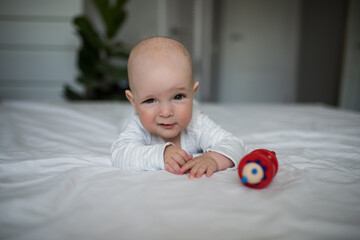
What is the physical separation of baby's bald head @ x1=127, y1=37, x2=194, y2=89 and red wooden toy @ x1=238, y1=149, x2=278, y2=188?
0.29 meters

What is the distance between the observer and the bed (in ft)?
1.26

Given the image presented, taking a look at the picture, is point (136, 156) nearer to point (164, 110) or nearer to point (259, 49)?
point (164, 110)

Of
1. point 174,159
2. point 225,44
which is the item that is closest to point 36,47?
point 174,159

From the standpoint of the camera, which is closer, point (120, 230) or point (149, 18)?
point (120, 230)

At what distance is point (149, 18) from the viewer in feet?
11.5

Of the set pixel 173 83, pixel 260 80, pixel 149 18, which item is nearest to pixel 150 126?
pixel 173 83

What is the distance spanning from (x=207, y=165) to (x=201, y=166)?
17 mm

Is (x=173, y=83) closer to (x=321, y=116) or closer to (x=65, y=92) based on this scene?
(x=321, y=116)

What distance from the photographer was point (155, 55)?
0.67 m

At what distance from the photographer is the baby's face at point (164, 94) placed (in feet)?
2.16

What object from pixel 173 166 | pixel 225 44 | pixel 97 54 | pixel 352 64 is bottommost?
pixel 173 166

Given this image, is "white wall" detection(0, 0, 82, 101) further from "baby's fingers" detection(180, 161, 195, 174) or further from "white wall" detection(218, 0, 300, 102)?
"white wall" detection(218, 0, 300, 102)

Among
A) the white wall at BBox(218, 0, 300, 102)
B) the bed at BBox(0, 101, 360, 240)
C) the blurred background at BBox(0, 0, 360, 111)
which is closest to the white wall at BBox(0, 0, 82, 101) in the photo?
the blurred background at BBox(0, 0, 360, 111)

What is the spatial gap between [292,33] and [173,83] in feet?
13.6
